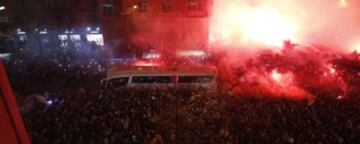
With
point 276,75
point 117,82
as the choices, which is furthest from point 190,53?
point 117,82

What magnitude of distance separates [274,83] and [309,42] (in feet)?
43.6

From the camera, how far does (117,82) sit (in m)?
18.4

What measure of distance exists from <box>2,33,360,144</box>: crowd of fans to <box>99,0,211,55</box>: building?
42.6 feet

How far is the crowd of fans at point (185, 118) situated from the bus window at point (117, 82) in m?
1.00

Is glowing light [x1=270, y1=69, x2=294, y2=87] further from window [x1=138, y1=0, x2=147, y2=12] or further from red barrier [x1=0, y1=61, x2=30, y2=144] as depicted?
red barrier [x1=0, y1=61, x2=30, y2=144]

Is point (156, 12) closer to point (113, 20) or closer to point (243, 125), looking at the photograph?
point (113, 20)

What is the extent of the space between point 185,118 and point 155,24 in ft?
58.4

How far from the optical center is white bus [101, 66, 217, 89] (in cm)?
1825

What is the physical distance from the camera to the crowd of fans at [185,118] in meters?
11.4

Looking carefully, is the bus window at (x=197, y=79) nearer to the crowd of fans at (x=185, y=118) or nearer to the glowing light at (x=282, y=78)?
the crowd of fans at (x=185, y=118)

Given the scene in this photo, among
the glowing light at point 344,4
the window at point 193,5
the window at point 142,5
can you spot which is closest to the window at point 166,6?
the window at point 142,5

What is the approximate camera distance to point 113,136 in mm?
11312

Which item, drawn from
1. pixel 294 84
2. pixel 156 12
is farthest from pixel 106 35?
pixel 294 84

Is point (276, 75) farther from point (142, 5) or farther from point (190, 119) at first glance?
point (142, 5)
